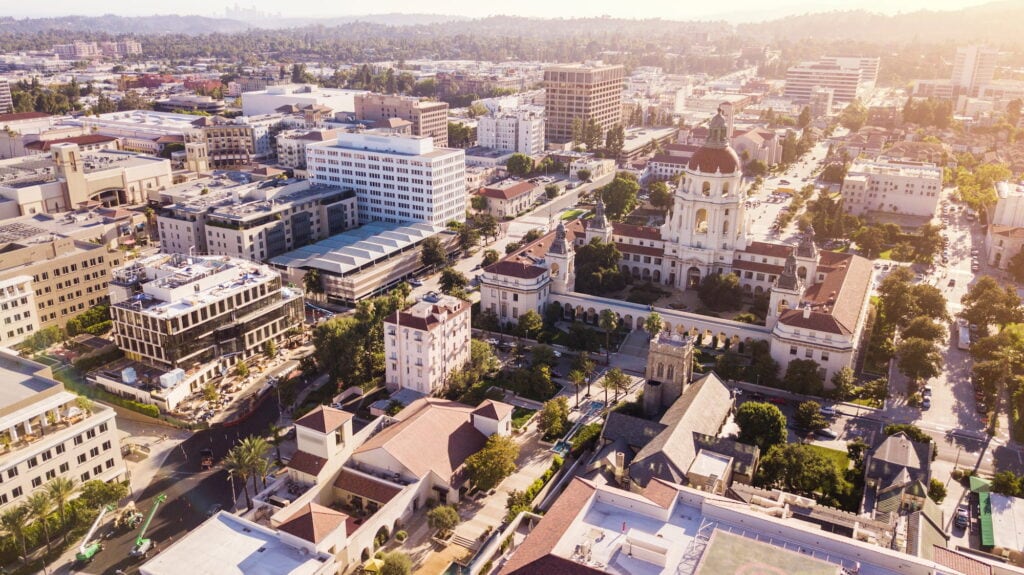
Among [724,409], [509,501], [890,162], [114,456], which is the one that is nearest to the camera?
[509,501]

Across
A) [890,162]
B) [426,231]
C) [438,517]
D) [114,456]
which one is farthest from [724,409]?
[890,162]

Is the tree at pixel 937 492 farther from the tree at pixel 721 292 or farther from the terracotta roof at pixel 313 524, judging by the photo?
the terracotta roof at pixel 313 524

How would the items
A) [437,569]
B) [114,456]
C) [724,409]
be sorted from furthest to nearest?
[724,409] → [114,456] → [437,569]

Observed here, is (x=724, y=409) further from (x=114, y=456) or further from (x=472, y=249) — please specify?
(x=472, y=249)

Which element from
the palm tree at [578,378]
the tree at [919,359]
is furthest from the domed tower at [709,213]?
the palm tree at [578,378]

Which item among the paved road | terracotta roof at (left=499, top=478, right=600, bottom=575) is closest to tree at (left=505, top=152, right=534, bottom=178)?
the paved road

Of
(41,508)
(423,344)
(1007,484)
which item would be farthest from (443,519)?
(1007,484)
